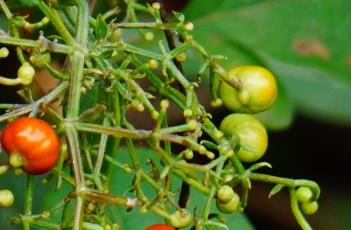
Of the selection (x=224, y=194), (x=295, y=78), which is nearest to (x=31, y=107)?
(x=224, y=194)

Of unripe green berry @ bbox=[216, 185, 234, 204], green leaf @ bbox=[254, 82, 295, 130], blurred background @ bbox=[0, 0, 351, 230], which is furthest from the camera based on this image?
blurred background @ bbox=[0, 0, 351, 230]

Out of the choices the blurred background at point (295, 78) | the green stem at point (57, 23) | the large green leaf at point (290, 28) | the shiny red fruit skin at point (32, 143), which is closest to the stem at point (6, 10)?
the green stem at point (57, 23)

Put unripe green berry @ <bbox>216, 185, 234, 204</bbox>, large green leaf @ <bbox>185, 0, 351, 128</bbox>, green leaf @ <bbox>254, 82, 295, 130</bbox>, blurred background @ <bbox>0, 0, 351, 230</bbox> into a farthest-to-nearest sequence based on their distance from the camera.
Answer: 1. large green leaf @ <bbox>185, 0, 351, 128</bbox>
2. blurred background @ <bbox>0, 0, 351, 230</bbox>
3. green leaf @ <bbox>254, 82, 295, 130</bbox>
4. unripe green berry @ <bbox>216, 185, 234, 204</bbox>

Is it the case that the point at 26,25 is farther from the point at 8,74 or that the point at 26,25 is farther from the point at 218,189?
the point at 8,74

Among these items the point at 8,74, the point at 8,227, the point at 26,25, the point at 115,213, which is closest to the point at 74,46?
the point at 26,25

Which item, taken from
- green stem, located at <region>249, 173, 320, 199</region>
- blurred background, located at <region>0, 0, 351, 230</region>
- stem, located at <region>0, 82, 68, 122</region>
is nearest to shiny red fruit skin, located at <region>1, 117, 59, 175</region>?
stem, located at <region>0, 82, 68, 122</region>

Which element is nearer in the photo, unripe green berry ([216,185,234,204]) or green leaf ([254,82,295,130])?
unripe green berry ([216,185,234,204])

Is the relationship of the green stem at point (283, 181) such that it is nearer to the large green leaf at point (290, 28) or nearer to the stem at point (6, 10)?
the stem at point (6, 10)

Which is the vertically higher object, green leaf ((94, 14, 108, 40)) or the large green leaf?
green leaf ((94, 14, 108, 40))

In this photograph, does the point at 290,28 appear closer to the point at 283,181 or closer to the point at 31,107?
the point at 283,181

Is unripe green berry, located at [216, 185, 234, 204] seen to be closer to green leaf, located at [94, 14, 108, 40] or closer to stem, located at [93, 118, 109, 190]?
stem, located at [93, 118, 109, 190]
